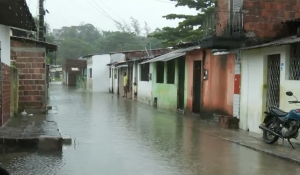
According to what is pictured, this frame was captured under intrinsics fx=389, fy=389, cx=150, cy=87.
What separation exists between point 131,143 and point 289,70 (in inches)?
189

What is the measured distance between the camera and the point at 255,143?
1045cm

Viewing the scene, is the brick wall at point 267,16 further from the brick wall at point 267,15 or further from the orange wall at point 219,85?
the orange wall at point 219,85

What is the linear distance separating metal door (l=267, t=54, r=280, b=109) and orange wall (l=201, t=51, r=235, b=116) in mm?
2093

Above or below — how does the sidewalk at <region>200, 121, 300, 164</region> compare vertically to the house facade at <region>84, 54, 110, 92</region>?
below

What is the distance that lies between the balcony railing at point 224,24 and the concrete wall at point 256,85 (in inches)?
36.5

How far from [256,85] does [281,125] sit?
2608 millimetres

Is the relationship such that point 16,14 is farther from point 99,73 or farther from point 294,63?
point 99,73

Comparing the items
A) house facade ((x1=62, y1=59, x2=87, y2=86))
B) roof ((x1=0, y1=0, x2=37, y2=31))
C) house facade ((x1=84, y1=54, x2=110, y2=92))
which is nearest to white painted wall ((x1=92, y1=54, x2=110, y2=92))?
house facade ((x1=84, y1=54, x2=110, y2=92))

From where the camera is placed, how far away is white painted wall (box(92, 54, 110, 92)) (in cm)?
4181

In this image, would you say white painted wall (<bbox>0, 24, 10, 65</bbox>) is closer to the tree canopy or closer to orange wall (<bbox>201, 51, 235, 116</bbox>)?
orange wall (<bbox>201, 51, 235, 116</bbox>)

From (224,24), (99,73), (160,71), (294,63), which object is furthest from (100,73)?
(294,63)

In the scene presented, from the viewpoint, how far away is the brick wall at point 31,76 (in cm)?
1566

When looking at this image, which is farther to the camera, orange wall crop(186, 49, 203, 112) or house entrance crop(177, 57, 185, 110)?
house entrance crop(177, 57, 185, 110)

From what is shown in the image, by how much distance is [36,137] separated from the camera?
8.94 m
